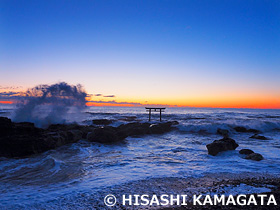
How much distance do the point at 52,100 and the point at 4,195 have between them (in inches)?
694

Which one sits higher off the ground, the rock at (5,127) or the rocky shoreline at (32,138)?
the rock at (5,127)

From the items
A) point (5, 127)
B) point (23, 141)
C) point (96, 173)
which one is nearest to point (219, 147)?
point (96, 173)

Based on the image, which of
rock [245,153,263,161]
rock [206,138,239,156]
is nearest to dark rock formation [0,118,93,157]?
rock [206,138,239,156]

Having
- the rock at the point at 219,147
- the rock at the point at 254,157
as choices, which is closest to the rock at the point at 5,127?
the rock at the point at 219,147

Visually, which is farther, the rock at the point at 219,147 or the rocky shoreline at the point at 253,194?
the rock at the point at 219,147

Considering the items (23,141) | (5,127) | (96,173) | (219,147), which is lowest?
(96,173)

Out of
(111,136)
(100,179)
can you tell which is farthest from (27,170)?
(111,136)

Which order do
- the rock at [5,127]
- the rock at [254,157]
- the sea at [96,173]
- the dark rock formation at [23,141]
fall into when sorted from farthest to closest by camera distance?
the rock at [5,127]
the dark rock formation at [23,141]
the rock at [254,157]
the sea at [96,173]

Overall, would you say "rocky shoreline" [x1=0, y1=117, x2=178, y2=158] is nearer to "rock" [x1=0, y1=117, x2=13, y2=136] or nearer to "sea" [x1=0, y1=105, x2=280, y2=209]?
"rock" [x1=0, y1=117, x2=13, y2=136]

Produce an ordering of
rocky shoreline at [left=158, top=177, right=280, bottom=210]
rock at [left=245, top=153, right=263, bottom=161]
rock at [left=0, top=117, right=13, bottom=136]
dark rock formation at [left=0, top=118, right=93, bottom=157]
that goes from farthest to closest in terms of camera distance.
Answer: rock at [left=0, top=117, right=13, bottom=136] → dark rock formation at [left=0, top=118, right=93, bottom=157] → rock at [left=245, top=153, right=263, bottom=161] → rocky shoreline at [left=158, top=177, right=280, bottom=210]

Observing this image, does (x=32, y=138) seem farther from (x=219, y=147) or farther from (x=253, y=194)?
(x=253, y=194)

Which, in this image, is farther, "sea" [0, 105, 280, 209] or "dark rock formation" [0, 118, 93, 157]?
"dark rock formation" [0, 118, 93, 157]

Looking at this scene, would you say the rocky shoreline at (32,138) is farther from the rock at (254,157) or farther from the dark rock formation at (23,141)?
the rock at (254,157)

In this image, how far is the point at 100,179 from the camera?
16.6ft
